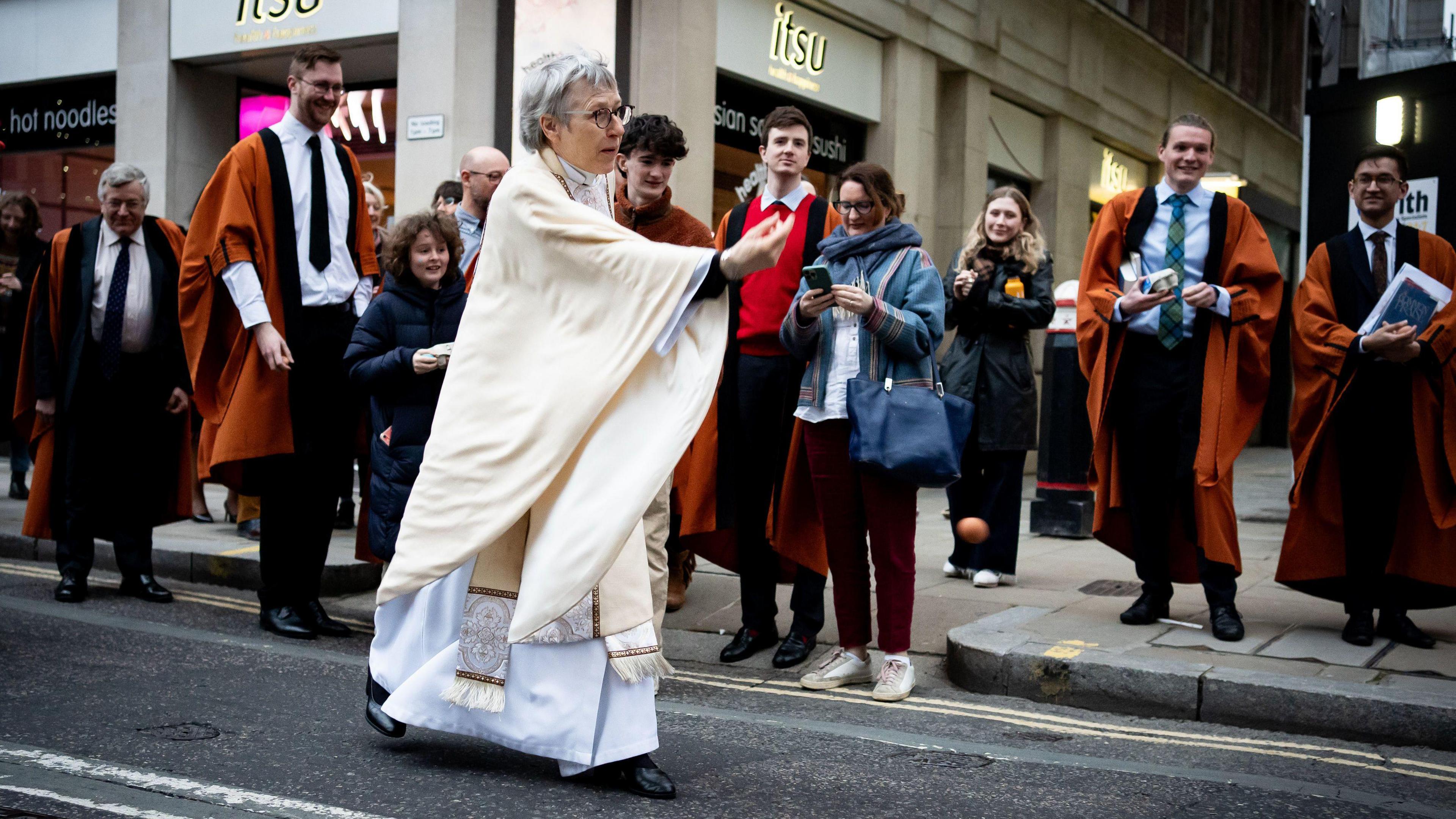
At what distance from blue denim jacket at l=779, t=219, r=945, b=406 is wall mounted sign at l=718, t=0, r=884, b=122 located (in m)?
7.39

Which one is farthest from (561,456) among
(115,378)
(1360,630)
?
(115,378)

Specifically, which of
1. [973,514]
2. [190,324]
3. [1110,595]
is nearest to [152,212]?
[190,324]

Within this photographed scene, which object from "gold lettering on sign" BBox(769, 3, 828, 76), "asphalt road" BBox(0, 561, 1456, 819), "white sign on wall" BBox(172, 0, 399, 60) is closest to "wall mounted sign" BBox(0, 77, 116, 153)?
"white sign on wall" BBox(172, 0, 399, 60)

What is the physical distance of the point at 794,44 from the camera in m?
12.8

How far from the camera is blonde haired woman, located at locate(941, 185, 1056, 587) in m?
7.01

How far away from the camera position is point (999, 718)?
458cm

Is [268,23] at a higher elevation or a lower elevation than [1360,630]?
higher

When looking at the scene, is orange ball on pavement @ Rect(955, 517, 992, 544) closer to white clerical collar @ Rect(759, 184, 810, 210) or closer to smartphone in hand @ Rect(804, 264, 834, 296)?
smartphone in hand @ Rect(804, 264, 834, 296)

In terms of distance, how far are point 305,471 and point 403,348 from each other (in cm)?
97

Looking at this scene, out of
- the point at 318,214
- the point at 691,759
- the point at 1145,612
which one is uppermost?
the point at 318,214

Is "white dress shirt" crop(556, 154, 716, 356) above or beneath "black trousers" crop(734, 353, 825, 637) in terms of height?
above

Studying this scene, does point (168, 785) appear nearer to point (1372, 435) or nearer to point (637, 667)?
point (637, 667)

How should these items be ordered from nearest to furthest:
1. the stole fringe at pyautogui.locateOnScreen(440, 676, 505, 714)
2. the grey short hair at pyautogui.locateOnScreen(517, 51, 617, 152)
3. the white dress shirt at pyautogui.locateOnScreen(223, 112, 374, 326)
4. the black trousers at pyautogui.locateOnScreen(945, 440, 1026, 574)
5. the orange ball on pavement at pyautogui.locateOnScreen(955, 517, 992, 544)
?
the stole fringe at pyautogui.locateOnScreen(440, 676, 505, 714) → the grey short hair at pyautogui.locateOnScreen(517, 51, 617, 152) → the orange ball on pavement at pyautogui.locateOnScreen(955, 517, 992, 544) → the white dress shirt at pyautogui.locateOnScreen(223, 112, 374, 326) → the black trousers at pyautogui.locateOnScreen(945, 440, 1026, 574)

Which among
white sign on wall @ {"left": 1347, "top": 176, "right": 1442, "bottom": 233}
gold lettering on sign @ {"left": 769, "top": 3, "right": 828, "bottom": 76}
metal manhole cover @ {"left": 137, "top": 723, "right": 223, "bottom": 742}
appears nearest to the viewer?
metal manhole cover @ {"left": 137, "top": 723, "right": 223, "bottom": 742}
